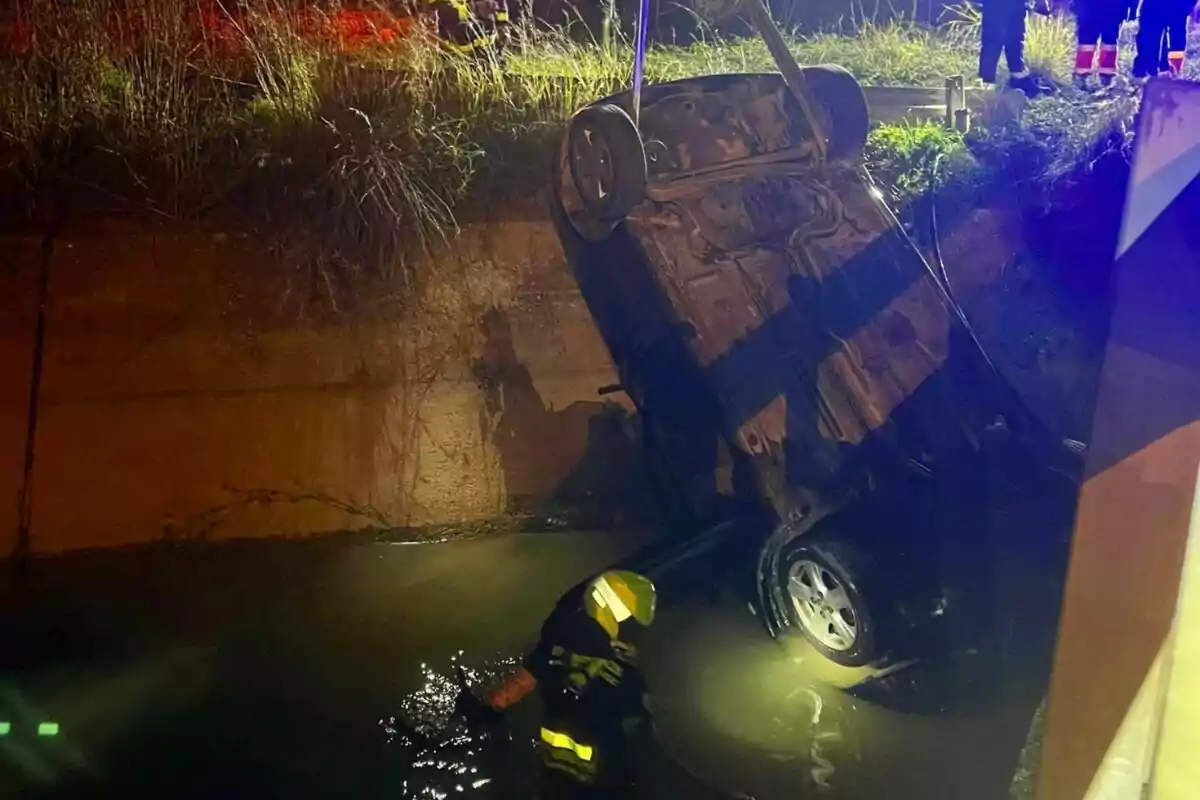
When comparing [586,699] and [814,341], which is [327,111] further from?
[586,699]

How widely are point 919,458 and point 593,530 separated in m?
0.48

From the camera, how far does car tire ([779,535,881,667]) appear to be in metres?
1.47

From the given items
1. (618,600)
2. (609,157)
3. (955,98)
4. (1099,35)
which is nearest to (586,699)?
(618,600)

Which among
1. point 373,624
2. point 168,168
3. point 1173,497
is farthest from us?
point 373,624

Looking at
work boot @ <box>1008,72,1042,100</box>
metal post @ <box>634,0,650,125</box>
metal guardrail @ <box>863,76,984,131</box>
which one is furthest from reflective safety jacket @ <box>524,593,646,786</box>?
work boot @ <box>1008,72,1042,100</box>

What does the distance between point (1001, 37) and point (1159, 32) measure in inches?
7.9

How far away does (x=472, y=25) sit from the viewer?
1.47m

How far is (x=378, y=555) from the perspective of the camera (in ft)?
5.14

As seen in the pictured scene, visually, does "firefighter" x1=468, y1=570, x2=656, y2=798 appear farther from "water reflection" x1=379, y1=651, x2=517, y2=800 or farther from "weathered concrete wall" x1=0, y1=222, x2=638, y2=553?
"weathered concrete wall" x1=0, y1=222, x2=638, y2=553

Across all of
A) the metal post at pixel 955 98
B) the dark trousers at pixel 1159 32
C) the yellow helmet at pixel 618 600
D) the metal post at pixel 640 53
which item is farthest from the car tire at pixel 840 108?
the yellow helmet at pixel 618 600

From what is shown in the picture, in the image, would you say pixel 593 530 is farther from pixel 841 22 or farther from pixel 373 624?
pixel 841 22

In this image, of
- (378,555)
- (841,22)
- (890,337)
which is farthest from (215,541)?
(841,22)

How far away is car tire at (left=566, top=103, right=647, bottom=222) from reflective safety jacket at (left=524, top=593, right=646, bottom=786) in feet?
1.92

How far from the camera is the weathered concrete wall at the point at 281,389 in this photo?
57.9 inches
